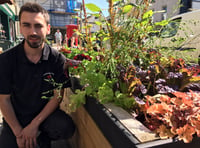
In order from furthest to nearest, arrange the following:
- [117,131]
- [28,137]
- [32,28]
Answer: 1. [32,28]
2. [28,137]
3. [117,131]

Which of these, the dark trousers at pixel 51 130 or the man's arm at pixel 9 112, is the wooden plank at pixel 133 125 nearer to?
the dark trousers at pixel 51 130

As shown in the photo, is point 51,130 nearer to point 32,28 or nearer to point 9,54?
point 9,54

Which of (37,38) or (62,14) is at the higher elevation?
(62,14)

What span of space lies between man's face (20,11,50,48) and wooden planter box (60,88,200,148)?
32.3 inches

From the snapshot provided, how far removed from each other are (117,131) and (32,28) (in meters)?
1.25

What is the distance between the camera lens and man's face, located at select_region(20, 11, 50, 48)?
149 cm

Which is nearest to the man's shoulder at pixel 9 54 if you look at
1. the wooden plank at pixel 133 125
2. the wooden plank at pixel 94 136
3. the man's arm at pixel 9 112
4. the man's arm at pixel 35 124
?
the man's arm at pixel 9 112

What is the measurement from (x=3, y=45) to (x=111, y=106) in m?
8.31

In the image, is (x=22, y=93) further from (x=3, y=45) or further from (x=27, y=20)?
(x=3, y=45)

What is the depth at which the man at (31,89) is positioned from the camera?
4.78 feet

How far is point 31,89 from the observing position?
5.04ft

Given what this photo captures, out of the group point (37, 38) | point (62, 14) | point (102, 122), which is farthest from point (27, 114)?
point (62, 14)

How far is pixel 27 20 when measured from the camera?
1480mm

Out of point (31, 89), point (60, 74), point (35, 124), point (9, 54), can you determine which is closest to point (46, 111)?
point (35, 124)
